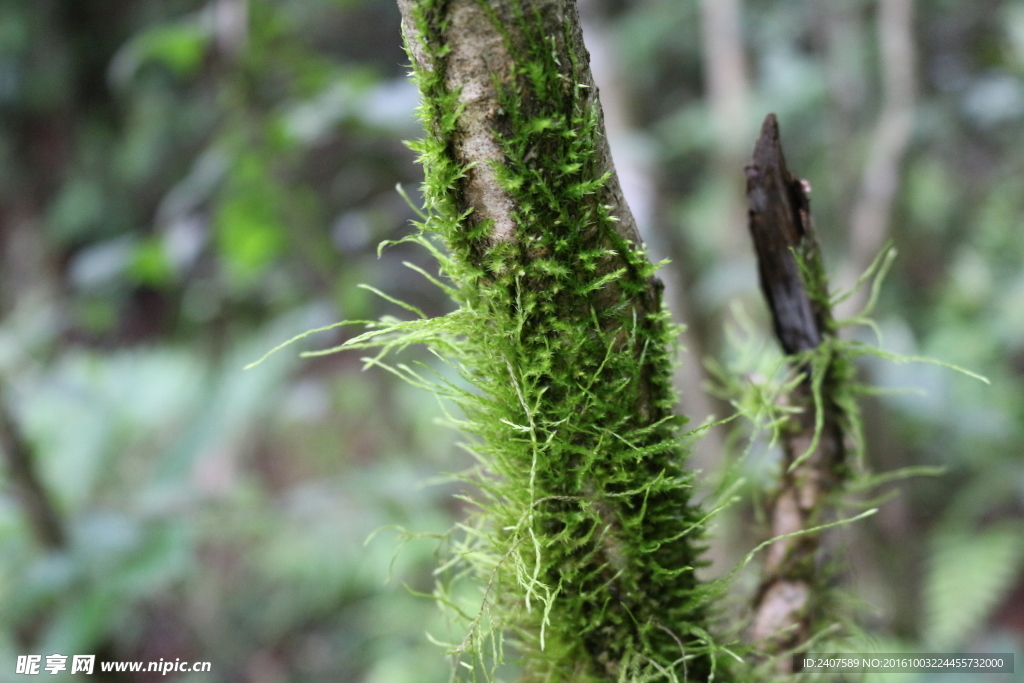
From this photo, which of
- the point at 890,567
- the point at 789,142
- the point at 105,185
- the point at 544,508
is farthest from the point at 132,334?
the point at 544,508

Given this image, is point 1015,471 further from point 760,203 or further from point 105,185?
point 105,185

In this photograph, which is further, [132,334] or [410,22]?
[132,334]

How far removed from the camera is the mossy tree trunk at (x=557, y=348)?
40cm

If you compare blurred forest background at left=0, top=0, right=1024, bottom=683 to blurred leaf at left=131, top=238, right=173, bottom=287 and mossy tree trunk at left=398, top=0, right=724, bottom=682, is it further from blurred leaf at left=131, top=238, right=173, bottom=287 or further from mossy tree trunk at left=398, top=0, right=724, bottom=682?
mossy tree trunk at left=398, top=0, right=724, bottom=682

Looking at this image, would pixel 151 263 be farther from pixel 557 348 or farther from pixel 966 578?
pixel 966 578

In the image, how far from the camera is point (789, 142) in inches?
145

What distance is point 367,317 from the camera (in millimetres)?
2193

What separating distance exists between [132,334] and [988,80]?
20.2ft

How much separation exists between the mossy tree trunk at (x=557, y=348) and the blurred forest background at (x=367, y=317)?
0.81ft

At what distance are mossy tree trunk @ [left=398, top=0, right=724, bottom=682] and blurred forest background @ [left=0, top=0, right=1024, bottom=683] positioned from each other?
0.25 m

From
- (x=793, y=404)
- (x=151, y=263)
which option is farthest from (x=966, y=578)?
(x=151, y=263)

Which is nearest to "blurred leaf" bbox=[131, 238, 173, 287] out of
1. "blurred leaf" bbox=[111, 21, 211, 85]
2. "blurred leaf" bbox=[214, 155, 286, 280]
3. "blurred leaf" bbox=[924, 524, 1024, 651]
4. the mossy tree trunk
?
"blurred leaf" bbox=[214, 155, 286, 280]

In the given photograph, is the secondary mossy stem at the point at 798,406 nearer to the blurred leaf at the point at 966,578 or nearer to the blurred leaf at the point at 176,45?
the blurred leaf at the point at 176,45

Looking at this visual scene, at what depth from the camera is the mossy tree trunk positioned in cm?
40
